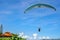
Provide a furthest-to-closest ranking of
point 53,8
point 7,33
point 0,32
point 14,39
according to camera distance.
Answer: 1. point 0,32
2. point 7,33
3. point 14,39
4. point 53,8

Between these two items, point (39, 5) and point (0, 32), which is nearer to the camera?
point (39, 5)

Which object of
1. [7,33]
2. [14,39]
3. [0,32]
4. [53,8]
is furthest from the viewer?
[0,32]

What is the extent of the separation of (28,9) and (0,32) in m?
82.6

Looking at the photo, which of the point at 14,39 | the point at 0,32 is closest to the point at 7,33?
the point at 0,32

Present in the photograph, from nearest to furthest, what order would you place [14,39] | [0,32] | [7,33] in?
1. [14,39]
2. [7,33]
3. [0,32]

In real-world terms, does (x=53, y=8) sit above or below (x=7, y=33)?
below

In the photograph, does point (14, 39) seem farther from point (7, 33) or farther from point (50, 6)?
point (7, 33)

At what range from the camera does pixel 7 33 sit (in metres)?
132

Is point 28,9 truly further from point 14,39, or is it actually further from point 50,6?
point 14,39

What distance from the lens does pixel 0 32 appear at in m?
144

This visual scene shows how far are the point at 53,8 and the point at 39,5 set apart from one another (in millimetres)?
3605

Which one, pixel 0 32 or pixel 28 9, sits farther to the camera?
pixel 0 32

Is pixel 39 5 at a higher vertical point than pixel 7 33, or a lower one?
lower

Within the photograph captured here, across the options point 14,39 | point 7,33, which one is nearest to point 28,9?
point 14,39
